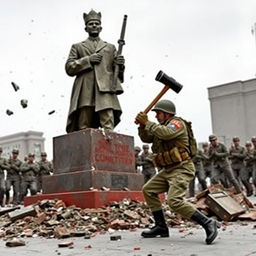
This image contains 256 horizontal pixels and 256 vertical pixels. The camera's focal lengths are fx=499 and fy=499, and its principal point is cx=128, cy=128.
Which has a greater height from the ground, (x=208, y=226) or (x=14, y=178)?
(x=14, y=178)

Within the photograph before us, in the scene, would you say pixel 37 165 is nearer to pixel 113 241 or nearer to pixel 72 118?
pixel 72 118

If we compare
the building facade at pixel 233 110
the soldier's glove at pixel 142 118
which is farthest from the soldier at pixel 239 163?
the soldier's glove at pixel 142 118

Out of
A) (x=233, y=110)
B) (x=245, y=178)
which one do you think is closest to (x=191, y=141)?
(x=245, y=178)

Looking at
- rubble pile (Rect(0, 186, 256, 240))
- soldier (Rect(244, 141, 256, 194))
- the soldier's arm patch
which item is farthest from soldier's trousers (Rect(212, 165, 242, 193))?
the soldier's arm patch

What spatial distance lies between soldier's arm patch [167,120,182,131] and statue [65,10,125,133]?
3331 millimetres

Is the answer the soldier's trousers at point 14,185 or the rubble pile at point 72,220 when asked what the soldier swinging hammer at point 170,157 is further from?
the soldier's trousers at point 14,185

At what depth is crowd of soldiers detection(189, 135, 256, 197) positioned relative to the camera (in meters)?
13.8

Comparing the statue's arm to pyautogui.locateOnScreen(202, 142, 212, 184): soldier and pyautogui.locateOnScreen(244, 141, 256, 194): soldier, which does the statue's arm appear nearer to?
pyautogui.locateOnScreen(202, 142, 212, 184): soldier

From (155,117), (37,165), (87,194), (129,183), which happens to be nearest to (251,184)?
(37,165)

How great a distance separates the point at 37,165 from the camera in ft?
53.2

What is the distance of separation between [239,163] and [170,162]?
10.2 metres

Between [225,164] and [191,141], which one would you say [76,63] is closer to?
[191,141]

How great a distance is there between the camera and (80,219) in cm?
658

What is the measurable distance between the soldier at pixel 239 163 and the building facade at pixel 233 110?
8.02m
